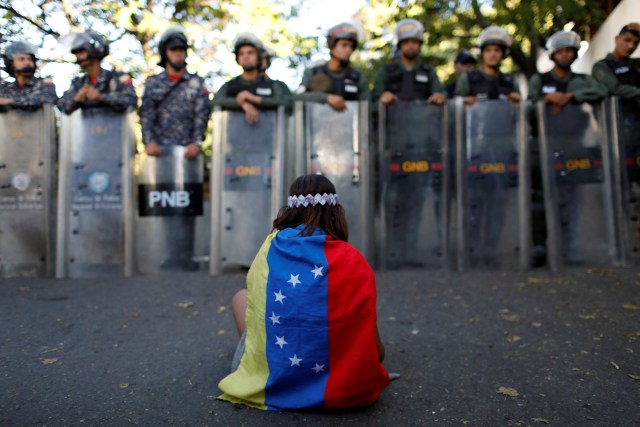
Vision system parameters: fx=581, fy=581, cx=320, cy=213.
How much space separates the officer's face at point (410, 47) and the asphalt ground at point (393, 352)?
293 centimetres

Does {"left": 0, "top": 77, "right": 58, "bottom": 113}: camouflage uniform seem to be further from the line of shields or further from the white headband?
the white headband

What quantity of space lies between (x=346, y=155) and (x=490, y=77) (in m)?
2.19

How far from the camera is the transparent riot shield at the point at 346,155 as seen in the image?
22.4ft

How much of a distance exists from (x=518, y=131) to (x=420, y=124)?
1.19m

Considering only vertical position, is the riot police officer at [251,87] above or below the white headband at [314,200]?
above

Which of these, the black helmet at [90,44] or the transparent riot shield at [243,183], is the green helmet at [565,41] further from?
the black helmet at [90,44]

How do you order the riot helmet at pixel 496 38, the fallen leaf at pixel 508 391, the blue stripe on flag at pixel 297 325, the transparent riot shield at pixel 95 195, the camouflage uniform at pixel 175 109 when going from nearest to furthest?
the blue stripe on flag at pixel 297 325 → the fallen leaf at pixel 508 391 → the transparent riot shield at pixel 95 195 → the camouflage uniform at pixel 175 109 → the riot helmet at pixel 496 38

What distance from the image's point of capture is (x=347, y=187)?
686 cm

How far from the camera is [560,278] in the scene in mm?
6262

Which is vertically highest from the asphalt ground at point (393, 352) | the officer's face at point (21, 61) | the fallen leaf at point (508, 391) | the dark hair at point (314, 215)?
the officer's face at point (21, 61)

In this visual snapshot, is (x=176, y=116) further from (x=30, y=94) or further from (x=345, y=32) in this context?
(x=345, y=32)

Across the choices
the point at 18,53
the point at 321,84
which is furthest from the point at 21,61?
the point at 321,84

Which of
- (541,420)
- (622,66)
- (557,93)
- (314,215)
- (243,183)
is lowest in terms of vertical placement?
(541,420)

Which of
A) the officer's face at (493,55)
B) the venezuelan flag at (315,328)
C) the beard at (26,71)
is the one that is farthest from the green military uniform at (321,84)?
the venezuelan flag at (315,328)
